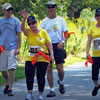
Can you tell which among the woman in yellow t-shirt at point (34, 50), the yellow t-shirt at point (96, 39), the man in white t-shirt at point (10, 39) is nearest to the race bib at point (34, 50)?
the woman in yellow t-shirt at point (34, 50)

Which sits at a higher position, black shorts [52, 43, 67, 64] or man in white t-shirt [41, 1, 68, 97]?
man in white t-shirt [41, 1, 68, 97]

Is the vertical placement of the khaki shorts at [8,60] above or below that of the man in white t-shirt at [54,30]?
below

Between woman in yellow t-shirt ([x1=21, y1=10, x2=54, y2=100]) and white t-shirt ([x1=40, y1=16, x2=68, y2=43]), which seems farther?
white t-shirt ([x1=40, y1=16, x2=68, y2=43])

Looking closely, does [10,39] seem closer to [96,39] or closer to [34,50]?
[34,50]

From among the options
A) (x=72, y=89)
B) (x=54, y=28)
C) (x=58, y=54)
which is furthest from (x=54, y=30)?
(x=72, y=89)

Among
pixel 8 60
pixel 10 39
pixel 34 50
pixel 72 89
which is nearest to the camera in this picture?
pixel 34 50

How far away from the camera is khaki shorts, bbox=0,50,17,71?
9336mm

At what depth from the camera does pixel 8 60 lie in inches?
370

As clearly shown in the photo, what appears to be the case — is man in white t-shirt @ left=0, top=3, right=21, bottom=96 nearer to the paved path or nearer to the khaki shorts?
the khaki shorts

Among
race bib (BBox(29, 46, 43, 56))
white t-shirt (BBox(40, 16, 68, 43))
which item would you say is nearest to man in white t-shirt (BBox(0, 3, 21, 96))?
white t-shirt (BBox(40, 16, 68, 43))

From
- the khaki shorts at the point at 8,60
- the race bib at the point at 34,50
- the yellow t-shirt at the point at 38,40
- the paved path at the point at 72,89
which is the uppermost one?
the yellow t-shirt at the point at 38,40

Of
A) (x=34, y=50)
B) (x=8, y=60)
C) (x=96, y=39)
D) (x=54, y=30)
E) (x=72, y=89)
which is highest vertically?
(x=54, y=30)

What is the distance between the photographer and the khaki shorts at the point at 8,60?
30.6 feet

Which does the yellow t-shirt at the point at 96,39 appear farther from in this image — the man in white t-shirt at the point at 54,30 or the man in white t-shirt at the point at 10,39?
the man in white t-shirt at the point at 10,39
